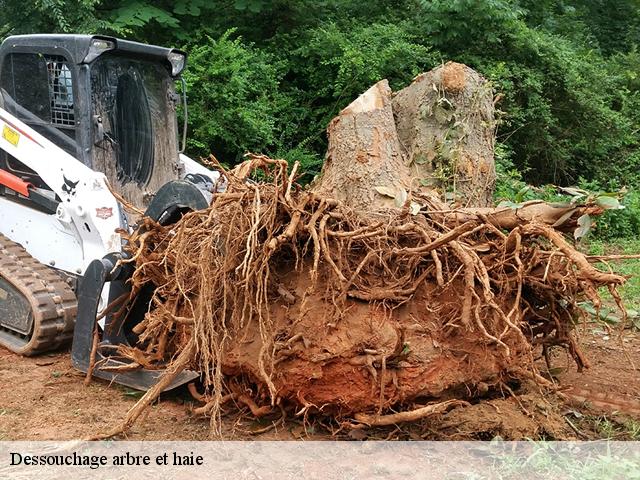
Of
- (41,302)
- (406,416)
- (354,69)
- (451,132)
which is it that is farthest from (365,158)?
(354,69)

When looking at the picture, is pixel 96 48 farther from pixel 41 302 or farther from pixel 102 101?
pixel 41 302

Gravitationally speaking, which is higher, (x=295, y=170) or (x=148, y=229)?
(x=295, y=170)

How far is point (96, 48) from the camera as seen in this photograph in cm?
516

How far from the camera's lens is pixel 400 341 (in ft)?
12.5

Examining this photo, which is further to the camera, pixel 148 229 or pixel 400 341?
pixel 148 229

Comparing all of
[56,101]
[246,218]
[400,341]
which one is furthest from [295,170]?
[56,101]

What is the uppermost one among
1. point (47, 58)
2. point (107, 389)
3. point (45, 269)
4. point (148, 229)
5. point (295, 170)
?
point (47, 58)

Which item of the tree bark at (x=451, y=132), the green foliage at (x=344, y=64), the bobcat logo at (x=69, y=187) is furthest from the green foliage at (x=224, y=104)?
the tree bark at (x=451, y=132)

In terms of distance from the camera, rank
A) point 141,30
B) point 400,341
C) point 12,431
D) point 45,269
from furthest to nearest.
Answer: point 141,30
point 45,269
point 12,431
point 400,341

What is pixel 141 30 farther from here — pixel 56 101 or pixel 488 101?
pixel 488 101

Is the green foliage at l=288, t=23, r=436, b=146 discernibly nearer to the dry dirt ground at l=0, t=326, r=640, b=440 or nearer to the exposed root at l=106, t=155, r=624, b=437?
the dry dirt ground at l=0, t=326, r=640, b=440

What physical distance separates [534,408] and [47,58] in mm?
4022

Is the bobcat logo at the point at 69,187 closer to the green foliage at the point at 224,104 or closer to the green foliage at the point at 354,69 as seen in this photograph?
the green foliage at the point at 354,69

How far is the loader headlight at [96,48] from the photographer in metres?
5.14
